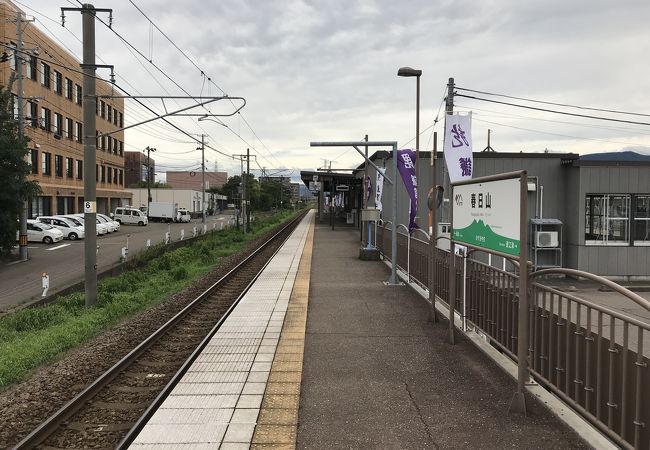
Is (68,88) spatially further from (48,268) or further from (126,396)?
(126,396)

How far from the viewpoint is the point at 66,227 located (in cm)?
3584

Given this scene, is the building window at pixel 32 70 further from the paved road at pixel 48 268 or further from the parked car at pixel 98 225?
the paved road at pixel 48 268

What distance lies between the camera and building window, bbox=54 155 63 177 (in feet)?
151

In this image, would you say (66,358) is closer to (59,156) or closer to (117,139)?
(59,156)

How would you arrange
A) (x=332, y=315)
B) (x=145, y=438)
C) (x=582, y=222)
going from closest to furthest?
(x=145, y=438) → (x=332, y=315) → (x=582, y=222)

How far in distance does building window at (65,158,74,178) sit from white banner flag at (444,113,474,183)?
1768 inches

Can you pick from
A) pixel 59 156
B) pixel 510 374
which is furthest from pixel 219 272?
pixel 59 156

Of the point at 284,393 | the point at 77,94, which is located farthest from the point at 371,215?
the point at 77,94

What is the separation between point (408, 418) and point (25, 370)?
19.2 feet

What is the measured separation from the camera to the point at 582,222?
62.1ft

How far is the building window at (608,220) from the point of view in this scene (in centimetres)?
1853

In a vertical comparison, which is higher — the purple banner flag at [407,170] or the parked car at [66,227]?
the purple banner flag at [407,170]

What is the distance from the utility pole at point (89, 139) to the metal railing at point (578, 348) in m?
9.64

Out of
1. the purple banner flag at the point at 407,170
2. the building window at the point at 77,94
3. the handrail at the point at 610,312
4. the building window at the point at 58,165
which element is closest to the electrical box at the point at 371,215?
the purple banner flag at the point at 407,170
